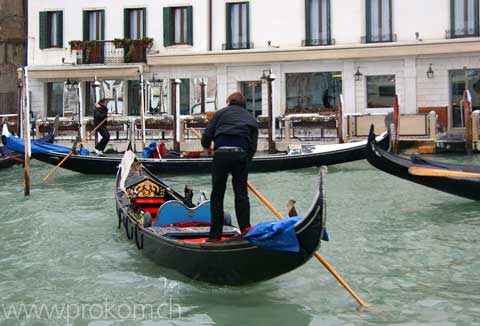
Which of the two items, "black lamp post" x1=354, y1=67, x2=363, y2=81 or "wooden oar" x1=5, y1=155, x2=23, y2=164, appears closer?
"wooden oar" x1=5, y1=155, x2=23, y2=164

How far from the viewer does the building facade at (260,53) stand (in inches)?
685

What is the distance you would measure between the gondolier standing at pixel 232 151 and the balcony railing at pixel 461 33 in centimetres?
1347

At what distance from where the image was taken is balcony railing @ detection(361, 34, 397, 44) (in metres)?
17.6

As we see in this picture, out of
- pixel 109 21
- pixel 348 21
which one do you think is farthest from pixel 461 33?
pixel 109 21

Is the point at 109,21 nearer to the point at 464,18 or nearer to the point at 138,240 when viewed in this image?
the point at 464,18

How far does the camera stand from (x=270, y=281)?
508 cm

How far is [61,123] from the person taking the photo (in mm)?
18375

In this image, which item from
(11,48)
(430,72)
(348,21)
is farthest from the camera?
(11,48)

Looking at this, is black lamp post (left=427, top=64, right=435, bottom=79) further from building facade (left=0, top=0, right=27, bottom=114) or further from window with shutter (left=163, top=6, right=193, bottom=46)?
building facade (left=0, top=0, right=27, bottom=114)

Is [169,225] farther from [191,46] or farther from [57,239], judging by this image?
[191,46]

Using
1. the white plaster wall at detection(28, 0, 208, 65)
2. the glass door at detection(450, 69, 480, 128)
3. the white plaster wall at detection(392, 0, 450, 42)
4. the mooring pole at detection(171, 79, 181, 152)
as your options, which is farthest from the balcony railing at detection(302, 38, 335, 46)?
the mooring pole at detection(171, 79, 181, 152)

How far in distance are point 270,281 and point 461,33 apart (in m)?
13.8

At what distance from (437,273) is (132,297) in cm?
236

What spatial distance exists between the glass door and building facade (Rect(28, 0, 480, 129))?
1.0 inches
